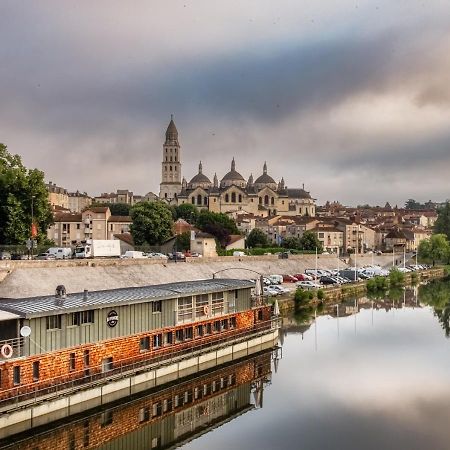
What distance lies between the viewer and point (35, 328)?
24.0 m

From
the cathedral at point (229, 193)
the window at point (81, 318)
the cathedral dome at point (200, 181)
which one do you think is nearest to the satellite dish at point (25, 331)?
the window at point (81, 318)

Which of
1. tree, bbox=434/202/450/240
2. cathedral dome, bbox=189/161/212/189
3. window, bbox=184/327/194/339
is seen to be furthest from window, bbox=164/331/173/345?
cathedral dome, bbox=189/161/212/189

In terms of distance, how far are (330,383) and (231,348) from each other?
6.07m

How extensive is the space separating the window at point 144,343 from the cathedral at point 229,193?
423 feet

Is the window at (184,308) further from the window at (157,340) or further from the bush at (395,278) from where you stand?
the bush at (395,278)

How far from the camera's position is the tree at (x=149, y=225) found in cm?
8312

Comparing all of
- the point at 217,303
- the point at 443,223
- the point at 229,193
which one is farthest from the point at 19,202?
the point at 229,193

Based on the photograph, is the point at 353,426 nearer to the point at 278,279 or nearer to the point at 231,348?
the point at 231,348

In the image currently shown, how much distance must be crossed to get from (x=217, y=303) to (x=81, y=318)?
10.4 meters

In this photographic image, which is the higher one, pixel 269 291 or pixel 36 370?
pixel 269 291

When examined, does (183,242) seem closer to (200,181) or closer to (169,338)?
(169,338)

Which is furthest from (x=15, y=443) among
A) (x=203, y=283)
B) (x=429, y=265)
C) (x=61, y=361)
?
(x=429, y=265)

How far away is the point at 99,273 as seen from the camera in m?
50.3

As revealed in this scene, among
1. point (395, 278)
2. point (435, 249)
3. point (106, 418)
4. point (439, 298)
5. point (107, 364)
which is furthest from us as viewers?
point (435, 249)
